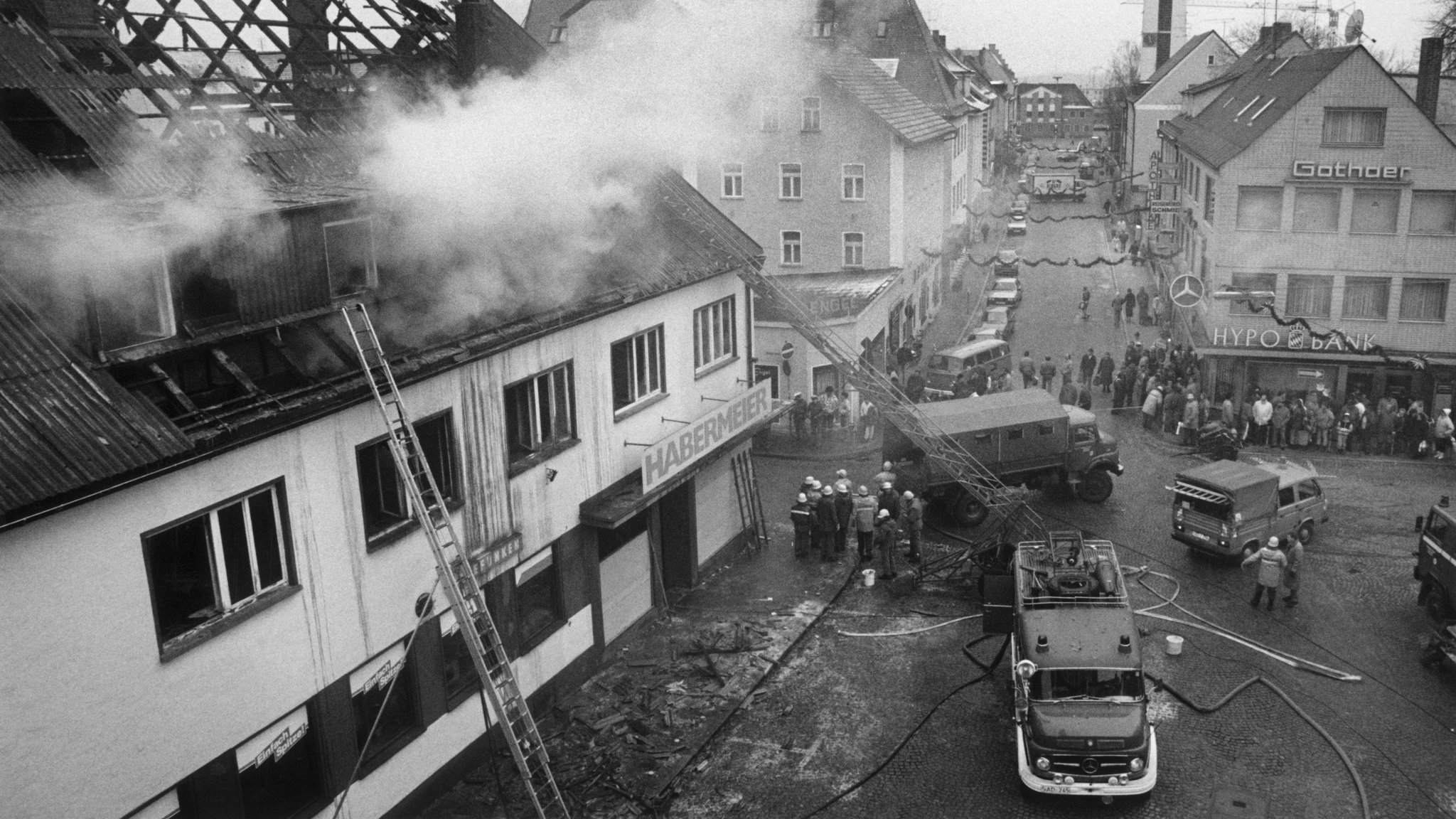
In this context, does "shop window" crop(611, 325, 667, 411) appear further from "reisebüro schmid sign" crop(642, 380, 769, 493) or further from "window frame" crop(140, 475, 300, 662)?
"window frame" crop(140, 475, 300, 662)

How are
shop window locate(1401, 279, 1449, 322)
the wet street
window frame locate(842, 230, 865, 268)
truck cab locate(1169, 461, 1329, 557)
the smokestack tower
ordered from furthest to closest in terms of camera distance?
the smokestack tower, window frame locate(842, 230, 865, 268), shop window locate(1401, 279, 1449, 322), truck cab locate(1169, 461, 1329, 557), the wet street

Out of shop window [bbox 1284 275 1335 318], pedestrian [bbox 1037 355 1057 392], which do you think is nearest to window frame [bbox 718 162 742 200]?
pedestrian [bbox 1037 355 1057 392]

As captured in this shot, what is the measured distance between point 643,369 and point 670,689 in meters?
5.68

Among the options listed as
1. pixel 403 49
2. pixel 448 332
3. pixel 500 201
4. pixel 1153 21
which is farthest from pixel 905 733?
pixel 1153 21

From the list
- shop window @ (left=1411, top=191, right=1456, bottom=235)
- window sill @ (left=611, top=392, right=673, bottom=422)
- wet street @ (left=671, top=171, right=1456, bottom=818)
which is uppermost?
shop window @ (left=1411, top=191, right=1456, bottom=235)

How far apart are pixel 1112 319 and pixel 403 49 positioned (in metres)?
36.1

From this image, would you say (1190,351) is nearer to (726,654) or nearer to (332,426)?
(726,654)

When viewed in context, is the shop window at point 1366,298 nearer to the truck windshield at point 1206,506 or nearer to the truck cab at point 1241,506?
the truck cab at point 1241,506

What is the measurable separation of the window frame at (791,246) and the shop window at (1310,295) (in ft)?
52.5

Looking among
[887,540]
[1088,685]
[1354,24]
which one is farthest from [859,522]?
[1354,24]

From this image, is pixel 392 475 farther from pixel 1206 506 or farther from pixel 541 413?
pixel 1206 506

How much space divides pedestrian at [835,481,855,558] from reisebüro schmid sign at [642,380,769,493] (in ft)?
7.95

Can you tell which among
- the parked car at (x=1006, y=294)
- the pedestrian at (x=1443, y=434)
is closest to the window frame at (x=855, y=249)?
the parked car at (x=1006, y=294)

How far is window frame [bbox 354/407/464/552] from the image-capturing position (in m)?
14.6
